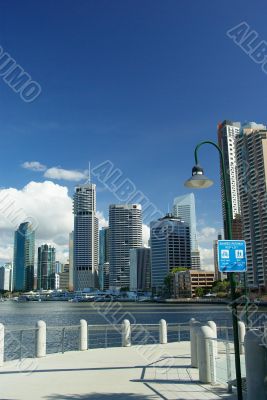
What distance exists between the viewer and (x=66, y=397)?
34.8ft

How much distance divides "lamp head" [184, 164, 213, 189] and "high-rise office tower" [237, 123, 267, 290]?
4687 inches

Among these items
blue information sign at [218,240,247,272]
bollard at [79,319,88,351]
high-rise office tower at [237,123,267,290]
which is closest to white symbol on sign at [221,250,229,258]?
blue information sign at [218,240,247,272]

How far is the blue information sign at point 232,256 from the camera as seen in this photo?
9781 mm

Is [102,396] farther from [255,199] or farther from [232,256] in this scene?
[255,199]

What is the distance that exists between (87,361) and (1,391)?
17.0 ft

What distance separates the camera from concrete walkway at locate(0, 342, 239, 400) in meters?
11.0

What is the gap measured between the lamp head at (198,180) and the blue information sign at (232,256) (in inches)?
66.8

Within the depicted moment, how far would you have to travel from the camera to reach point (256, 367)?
9172 mm

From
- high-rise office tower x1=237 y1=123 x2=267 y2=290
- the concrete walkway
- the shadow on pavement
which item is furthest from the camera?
high-rise office tower x1=237 y1=123 x2=267 y2=290

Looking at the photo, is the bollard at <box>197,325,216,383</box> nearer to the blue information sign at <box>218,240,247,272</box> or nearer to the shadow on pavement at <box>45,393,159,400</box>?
the shadow on pavement at <box>45,393,159,400</box>

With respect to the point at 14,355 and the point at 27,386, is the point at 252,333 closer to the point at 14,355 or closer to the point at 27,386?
the point at 27,386

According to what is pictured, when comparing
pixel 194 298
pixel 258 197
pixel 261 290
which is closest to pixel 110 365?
pixel 258 197

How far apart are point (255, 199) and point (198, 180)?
451ft

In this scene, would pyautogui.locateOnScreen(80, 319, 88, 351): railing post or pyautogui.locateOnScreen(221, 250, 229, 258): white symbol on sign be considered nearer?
pyautogui.locateOnScreen(221, 250, 229, 258): white symbol on sign
